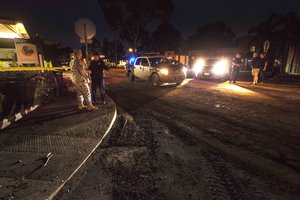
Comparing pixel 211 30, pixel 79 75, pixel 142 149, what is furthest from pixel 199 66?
pixel 211 30

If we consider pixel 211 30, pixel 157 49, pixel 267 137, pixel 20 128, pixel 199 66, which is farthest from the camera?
pixel 211 30

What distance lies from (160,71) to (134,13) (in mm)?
27949

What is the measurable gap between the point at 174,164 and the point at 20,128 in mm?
4199

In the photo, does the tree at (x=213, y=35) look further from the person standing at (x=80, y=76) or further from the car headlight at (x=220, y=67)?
the person standing at (x=80, y=76)

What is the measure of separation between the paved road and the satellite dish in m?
3.11

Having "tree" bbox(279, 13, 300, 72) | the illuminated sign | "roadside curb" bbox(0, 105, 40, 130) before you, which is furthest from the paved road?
"tree" bbox(279, 13, 300, 72)

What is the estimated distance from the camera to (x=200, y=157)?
3.78 m

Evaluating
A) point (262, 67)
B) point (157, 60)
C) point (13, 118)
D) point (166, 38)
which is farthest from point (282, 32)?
point (166, 38)

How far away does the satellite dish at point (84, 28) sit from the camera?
6.31m

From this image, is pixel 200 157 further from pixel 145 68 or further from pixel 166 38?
pixel 166 38

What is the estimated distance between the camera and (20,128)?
5.01 m

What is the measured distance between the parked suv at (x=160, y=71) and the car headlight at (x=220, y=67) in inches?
142

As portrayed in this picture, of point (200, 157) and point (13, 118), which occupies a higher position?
point (13, 118)

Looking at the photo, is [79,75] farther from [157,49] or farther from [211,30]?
[211,30]
